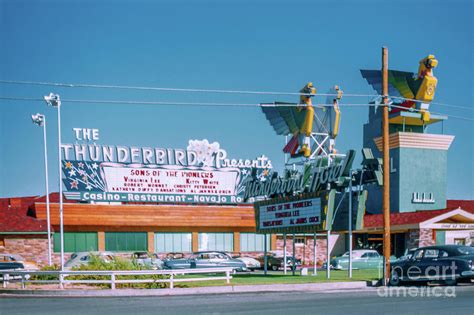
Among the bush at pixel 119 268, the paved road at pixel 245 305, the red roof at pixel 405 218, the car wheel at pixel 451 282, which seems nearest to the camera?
the paved road at pixel 245 305

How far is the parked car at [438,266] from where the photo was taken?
22594 mm

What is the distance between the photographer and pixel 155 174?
2140 inches

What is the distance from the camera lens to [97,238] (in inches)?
1896

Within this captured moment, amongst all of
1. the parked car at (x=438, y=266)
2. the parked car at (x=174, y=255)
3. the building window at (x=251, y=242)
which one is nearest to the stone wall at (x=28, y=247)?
the parked car at (x=174, y=255)

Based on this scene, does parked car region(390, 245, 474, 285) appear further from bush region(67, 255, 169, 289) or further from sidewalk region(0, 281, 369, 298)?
bush region(67, 255, 169, 289)

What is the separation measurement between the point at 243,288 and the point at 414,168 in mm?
32579

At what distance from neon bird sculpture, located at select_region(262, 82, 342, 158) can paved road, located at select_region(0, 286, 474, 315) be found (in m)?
29.6

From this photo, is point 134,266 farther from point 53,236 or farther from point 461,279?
point 53,236

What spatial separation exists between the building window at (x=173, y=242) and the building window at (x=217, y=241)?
1.05 m

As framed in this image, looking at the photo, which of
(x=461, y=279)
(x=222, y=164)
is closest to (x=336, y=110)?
(x=222, y=164)

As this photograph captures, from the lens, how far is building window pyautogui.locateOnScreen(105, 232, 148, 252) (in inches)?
1913

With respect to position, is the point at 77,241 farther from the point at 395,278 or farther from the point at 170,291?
the point at 395,278

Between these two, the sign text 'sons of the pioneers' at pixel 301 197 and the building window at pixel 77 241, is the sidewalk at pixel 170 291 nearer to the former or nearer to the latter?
the sign text 'sons of the pioneers' at pixel 301 197

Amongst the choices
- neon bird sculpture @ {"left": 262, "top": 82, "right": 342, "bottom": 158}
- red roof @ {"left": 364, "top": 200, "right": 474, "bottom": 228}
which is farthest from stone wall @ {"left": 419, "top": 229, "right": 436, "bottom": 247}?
neon bird sculpture @ {"left": 262, "top": 82, "right": 342, "bottom": 158}
